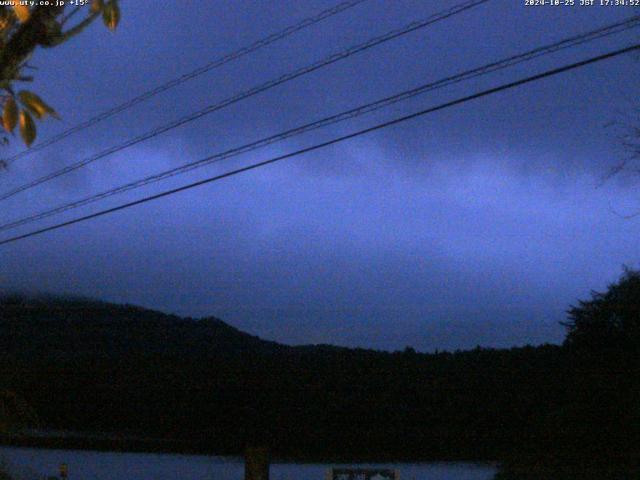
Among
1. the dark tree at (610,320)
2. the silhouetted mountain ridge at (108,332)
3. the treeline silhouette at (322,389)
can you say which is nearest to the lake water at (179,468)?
the treeline silhouette at (322,389)

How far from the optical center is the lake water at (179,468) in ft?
63.6

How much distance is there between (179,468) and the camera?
20938mm

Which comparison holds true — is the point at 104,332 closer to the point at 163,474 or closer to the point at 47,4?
the point at 163,474

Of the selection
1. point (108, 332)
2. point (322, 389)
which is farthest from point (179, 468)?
point (108, 332)

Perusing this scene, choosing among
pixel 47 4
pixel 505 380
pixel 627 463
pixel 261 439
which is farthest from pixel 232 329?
pixel 47 4

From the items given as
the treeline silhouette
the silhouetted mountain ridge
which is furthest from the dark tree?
the silhouetted mountain ridge

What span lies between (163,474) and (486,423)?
37.8 ft

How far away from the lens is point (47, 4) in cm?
425

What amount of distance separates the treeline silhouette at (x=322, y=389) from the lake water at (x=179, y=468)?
0.57 metres

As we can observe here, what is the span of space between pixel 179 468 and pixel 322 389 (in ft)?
38.6

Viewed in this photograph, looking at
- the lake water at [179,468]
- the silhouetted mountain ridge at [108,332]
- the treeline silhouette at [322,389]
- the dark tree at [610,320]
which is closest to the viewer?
the lake water at [179,468]

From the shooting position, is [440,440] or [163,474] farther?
[440,440]

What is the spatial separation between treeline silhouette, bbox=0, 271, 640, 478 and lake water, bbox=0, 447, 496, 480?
0.57m

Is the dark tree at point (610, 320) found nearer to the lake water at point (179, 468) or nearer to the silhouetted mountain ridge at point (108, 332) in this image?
the lake water at point (179, 468)
